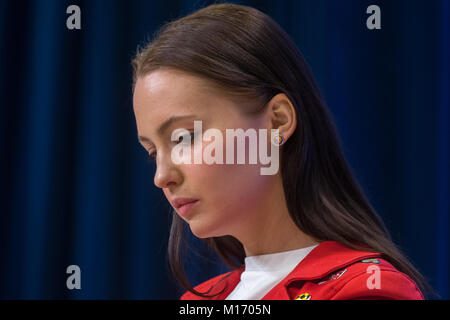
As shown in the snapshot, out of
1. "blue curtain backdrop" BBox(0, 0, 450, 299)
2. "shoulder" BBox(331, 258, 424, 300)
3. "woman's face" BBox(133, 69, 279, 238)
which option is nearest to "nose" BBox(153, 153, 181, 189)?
"woman's face" BBox(133, 69, 279, 238)

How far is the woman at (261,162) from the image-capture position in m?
0.90

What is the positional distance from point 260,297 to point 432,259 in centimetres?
60

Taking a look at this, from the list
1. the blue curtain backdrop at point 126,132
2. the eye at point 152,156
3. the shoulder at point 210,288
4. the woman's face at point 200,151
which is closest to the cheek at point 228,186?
the woman's face at point 200,151

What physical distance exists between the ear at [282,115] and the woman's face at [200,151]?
0.02 m

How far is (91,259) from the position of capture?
147 cm

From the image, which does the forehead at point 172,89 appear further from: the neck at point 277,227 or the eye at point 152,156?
the neck at point 277,227

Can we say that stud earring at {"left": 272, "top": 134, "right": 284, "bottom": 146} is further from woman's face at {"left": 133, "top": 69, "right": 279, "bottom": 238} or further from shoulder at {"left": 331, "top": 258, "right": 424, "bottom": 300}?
shoulder at {"left": 331, "top": 258, "right": 424, "bottom": 300}

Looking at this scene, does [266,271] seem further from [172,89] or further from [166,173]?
[172,89]

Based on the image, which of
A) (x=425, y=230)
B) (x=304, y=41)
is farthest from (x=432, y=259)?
(x=304, y=41)

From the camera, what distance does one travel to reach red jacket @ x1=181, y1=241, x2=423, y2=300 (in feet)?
2.64

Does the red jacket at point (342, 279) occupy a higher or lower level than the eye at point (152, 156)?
lower

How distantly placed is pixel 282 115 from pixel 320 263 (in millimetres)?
264

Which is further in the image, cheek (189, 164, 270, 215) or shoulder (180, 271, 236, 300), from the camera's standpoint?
shoulder (180, 271, 236, 300)

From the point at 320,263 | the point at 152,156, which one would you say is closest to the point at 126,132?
the point at 152,156
